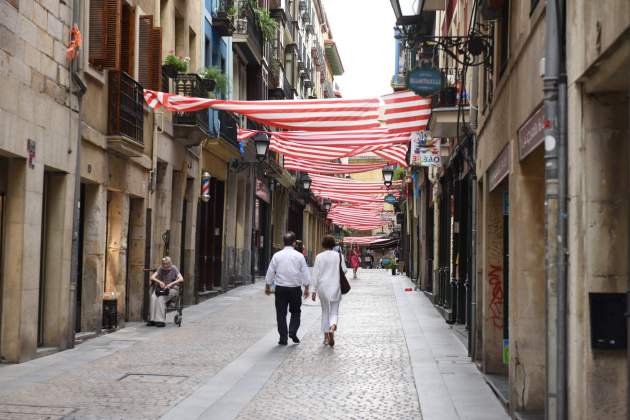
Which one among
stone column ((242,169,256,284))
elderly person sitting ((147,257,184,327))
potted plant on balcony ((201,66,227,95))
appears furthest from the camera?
stone column ((242,169,256,284))

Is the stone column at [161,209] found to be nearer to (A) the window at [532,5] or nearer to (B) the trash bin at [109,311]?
Result: (B) the trash bin at [109,311]

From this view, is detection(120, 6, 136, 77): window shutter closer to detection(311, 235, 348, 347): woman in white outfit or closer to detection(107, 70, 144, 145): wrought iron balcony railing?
detection(107, 70, 144, 145): wrought iron balcony railing

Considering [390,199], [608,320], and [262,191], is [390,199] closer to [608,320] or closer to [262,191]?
[262,191]

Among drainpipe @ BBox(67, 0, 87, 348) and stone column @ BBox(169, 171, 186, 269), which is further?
stone column @ BBox(169, 171, 186, 269)

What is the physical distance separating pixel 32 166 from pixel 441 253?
15.4 metres

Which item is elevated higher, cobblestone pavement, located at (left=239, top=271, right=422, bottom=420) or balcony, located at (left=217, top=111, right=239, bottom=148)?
balcony, located at (left=217, top=111, right=239, bottom=148)

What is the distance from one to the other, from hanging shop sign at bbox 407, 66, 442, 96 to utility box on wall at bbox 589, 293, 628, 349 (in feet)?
30.3

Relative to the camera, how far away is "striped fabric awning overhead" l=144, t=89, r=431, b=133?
18.4m

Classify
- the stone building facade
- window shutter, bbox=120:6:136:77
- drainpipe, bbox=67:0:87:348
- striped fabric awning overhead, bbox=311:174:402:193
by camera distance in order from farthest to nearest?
striped fabric awning overhead, bbox=311:174:402:193 → window shutter, bbox=120:6:136:77 → drainpipe, bbox=67:0:87:348 → the stone building facade

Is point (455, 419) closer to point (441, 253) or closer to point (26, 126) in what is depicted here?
point (26, 126)

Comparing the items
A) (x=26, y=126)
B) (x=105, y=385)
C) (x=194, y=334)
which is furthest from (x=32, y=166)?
(x=194, y=334)

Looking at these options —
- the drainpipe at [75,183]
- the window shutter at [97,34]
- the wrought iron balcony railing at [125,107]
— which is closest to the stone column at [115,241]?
the wrought iron balcony railing at [125,107]

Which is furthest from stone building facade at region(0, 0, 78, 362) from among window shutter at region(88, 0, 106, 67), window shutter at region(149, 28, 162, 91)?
window shutter at region(149, 28, 162, 91)

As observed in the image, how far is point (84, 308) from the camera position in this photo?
17.8 meters
